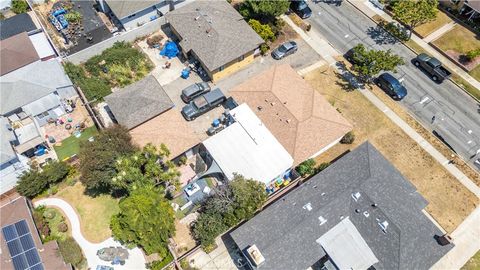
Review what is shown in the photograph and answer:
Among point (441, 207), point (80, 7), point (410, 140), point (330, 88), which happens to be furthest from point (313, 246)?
point (80, 7)

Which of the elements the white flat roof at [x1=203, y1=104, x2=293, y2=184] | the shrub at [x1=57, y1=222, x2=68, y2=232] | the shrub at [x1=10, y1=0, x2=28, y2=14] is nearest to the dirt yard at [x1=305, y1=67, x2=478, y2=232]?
the white flat roof at [x1=203, y1=104, x2=293, y2=184]

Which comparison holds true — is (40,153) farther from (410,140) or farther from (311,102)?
(410,140)

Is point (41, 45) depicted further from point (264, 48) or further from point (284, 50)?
point (284, 50)

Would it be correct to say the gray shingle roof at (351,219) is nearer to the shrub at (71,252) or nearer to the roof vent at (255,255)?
the roof vent at (255,255)

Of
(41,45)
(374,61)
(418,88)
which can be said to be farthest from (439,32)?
(41,45)

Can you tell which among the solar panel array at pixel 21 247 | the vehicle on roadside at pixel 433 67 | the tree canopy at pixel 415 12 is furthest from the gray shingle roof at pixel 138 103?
the tree canopy at pixel 415 12
